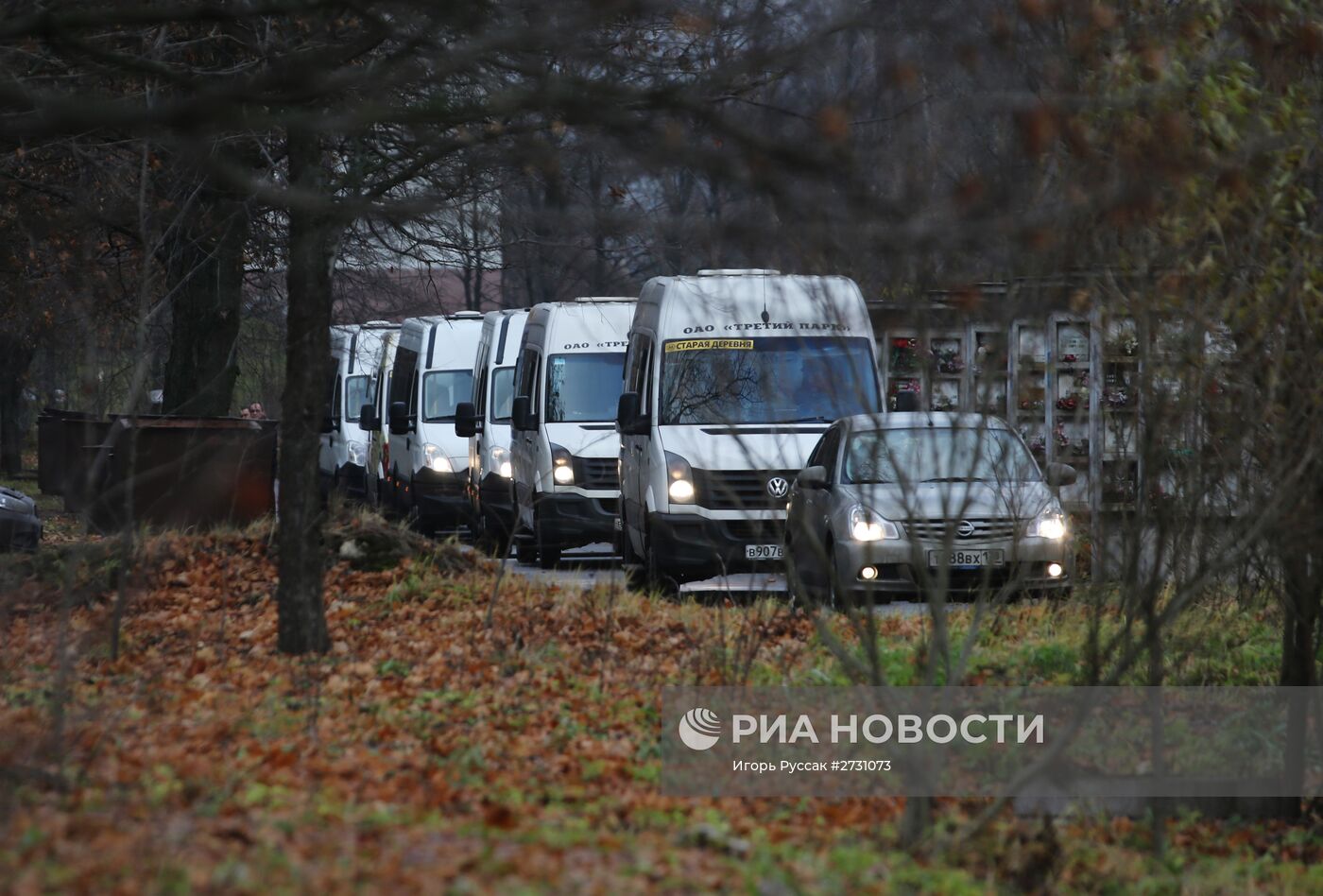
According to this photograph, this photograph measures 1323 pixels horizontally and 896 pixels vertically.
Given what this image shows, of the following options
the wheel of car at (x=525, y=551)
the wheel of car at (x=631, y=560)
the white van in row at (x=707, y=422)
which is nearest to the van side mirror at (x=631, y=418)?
the white van in row at (x=707, y=422)

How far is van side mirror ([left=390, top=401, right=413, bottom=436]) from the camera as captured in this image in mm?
26156

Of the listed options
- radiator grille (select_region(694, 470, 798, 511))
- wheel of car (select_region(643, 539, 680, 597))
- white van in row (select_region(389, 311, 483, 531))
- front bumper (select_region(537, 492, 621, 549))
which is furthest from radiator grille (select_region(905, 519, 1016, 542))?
white van in row (select_region(389, 311, 483, 531))

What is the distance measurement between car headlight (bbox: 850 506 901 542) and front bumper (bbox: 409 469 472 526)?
39.7 feet

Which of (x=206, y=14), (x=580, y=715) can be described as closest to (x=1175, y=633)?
(x=580, y=715)

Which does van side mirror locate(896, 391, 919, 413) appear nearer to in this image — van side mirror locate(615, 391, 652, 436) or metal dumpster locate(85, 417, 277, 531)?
van side mirror locate(615, 391, 652, 436)

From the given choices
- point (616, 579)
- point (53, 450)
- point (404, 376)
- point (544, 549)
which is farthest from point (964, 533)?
point (404, 376)

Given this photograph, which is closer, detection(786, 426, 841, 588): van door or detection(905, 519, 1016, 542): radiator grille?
detection(905, 519, 1016, 542): radiator grille

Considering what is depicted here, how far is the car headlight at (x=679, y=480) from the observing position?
604 inches

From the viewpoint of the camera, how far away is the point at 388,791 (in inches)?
260

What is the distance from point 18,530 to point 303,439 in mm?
10343

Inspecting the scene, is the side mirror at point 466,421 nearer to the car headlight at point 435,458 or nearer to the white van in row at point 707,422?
the car headlight at point 435,458

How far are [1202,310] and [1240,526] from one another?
2.98ft

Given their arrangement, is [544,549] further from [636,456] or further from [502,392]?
[502,392]

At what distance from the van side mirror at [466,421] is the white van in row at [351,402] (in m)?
7.54
